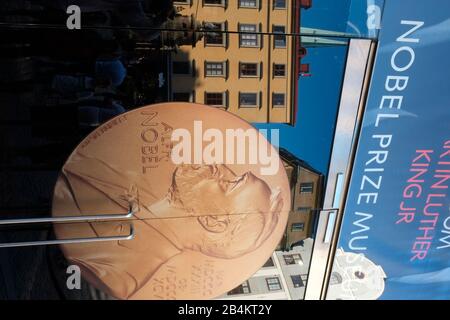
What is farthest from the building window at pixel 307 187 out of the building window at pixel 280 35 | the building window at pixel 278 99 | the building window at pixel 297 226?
the building window at pixel 280 35

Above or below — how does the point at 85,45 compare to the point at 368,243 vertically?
above

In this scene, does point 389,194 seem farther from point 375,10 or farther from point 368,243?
point 375,10

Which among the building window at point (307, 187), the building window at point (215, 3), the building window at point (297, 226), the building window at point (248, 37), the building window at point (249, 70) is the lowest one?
the building window at point (297, 226)

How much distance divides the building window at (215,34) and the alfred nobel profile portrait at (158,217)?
26.3 inches

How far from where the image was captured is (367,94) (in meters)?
2.16

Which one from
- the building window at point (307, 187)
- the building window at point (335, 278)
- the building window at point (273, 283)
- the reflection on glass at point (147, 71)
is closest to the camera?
the reflection on glass at point (147, 71)

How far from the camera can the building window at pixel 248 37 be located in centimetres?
201

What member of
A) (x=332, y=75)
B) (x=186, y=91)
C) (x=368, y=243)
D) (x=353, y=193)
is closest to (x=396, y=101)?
(x=332, y=75)

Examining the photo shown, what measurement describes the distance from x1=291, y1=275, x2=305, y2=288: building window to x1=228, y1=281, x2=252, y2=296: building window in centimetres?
28

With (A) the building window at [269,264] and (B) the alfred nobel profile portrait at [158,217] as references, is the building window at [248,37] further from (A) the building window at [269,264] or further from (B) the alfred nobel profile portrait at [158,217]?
(A) the building window at [269,264]

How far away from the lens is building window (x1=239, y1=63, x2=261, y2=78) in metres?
2.01

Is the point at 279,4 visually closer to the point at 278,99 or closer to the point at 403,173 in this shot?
the point at 278,99

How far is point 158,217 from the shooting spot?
216cm

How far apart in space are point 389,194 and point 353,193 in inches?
9.1
